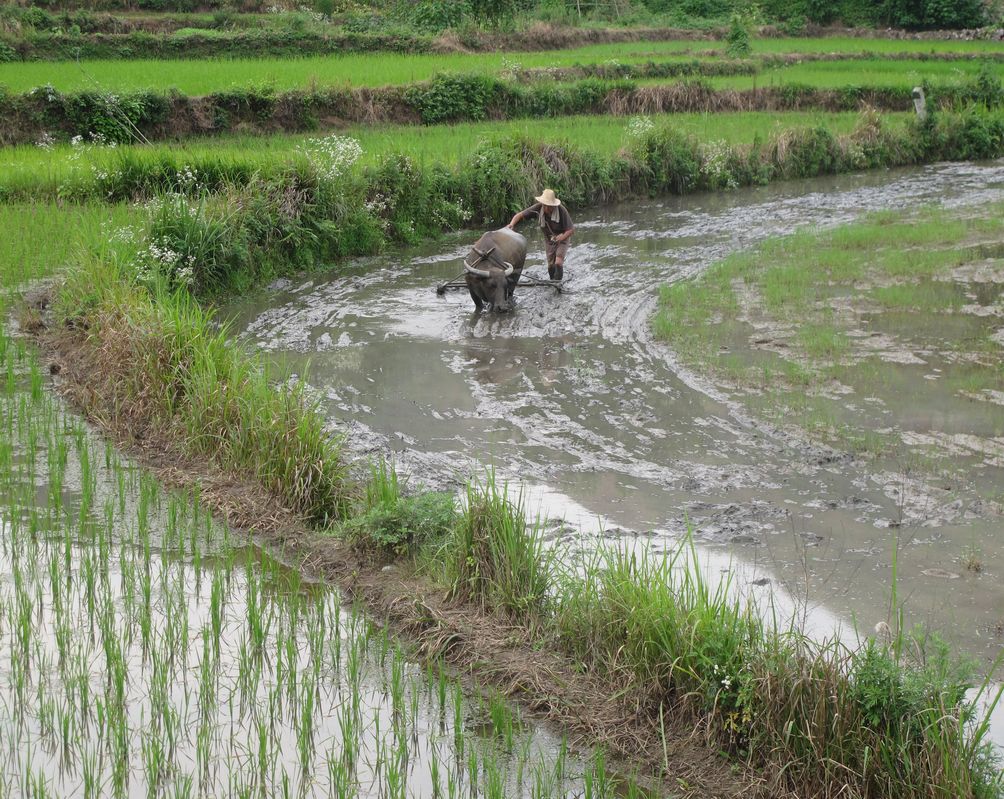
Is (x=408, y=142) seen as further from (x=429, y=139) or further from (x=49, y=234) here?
(x=49, y=234)

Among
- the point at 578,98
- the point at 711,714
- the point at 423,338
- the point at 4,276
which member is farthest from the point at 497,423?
the point at 578,98

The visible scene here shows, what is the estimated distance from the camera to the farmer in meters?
10.6

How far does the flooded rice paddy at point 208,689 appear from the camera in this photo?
3.74 m

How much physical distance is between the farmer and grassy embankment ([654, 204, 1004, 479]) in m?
1.20

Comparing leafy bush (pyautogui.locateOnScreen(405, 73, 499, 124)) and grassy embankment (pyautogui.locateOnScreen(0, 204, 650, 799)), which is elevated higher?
leafy bush (pyautogui.locateOnScreen(405, 73, 499, 124))

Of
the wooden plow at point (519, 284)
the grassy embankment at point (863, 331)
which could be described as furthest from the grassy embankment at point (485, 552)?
the grassy embankment at point (863, 331)

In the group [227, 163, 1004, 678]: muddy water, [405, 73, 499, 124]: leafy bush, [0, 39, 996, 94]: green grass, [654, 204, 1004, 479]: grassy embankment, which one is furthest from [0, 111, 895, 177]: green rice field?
[654, 204, 1004, 479]: grassy embankment

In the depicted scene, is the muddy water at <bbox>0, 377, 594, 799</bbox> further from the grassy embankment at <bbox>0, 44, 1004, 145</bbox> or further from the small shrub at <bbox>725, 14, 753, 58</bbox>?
the small shrub at <bbox>725, 14, 753, 58</bbox>

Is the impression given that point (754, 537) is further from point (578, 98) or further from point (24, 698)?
point (578, 98)

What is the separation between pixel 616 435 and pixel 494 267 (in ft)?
11.2

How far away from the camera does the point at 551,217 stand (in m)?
10.8

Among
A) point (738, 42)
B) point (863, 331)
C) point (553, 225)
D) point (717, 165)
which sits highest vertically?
point (738, 42)

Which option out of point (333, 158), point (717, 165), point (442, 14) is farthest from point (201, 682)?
point (442, 14)

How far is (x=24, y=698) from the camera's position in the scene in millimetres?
4121
